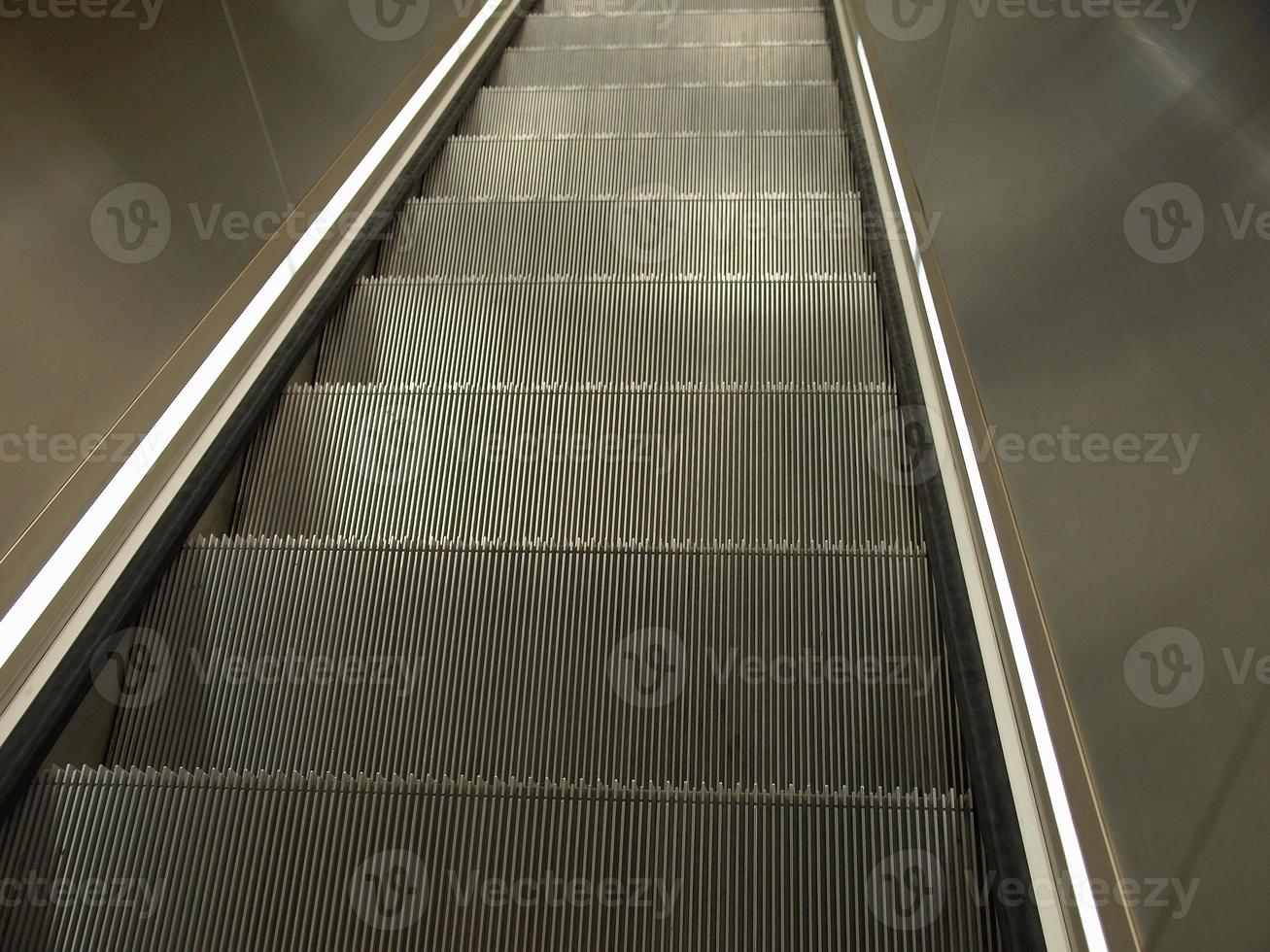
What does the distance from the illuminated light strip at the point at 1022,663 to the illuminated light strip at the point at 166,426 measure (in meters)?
2.24

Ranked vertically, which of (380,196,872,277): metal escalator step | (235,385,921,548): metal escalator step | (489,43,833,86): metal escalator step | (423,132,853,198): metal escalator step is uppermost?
(489,43,833,86): metal escalator step

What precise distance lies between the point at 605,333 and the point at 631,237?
0.70m

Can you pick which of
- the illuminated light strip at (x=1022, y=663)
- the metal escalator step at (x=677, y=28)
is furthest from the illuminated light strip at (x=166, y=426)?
the illuminated light strip at (x=1022, y=663)

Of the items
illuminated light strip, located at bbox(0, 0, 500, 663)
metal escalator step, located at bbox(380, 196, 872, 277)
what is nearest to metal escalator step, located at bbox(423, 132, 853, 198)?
metal escalator step, located at bbox(380, 196, 872, 277)

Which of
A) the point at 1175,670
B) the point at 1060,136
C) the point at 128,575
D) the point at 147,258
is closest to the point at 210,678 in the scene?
the point at 128,575

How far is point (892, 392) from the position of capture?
11.2 feet

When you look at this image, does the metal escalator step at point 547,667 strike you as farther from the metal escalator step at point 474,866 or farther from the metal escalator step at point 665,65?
the metal escalator step at point 665,65

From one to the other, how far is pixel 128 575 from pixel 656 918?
1604 mm

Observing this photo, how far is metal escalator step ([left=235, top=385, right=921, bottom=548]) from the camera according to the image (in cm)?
309

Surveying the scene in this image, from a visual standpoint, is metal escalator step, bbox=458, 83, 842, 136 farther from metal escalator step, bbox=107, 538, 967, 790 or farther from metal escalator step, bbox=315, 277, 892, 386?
metal escalator step, bbox=107, 538, 967, 790

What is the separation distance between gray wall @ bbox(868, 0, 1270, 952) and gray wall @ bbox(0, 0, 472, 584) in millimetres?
2253

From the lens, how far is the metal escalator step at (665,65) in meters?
5.93

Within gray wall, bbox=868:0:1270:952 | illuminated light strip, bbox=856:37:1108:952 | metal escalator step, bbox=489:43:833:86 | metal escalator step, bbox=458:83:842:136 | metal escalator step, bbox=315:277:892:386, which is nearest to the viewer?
gray wall, bbox=868:0:1270:952

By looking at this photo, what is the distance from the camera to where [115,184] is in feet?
8.96
